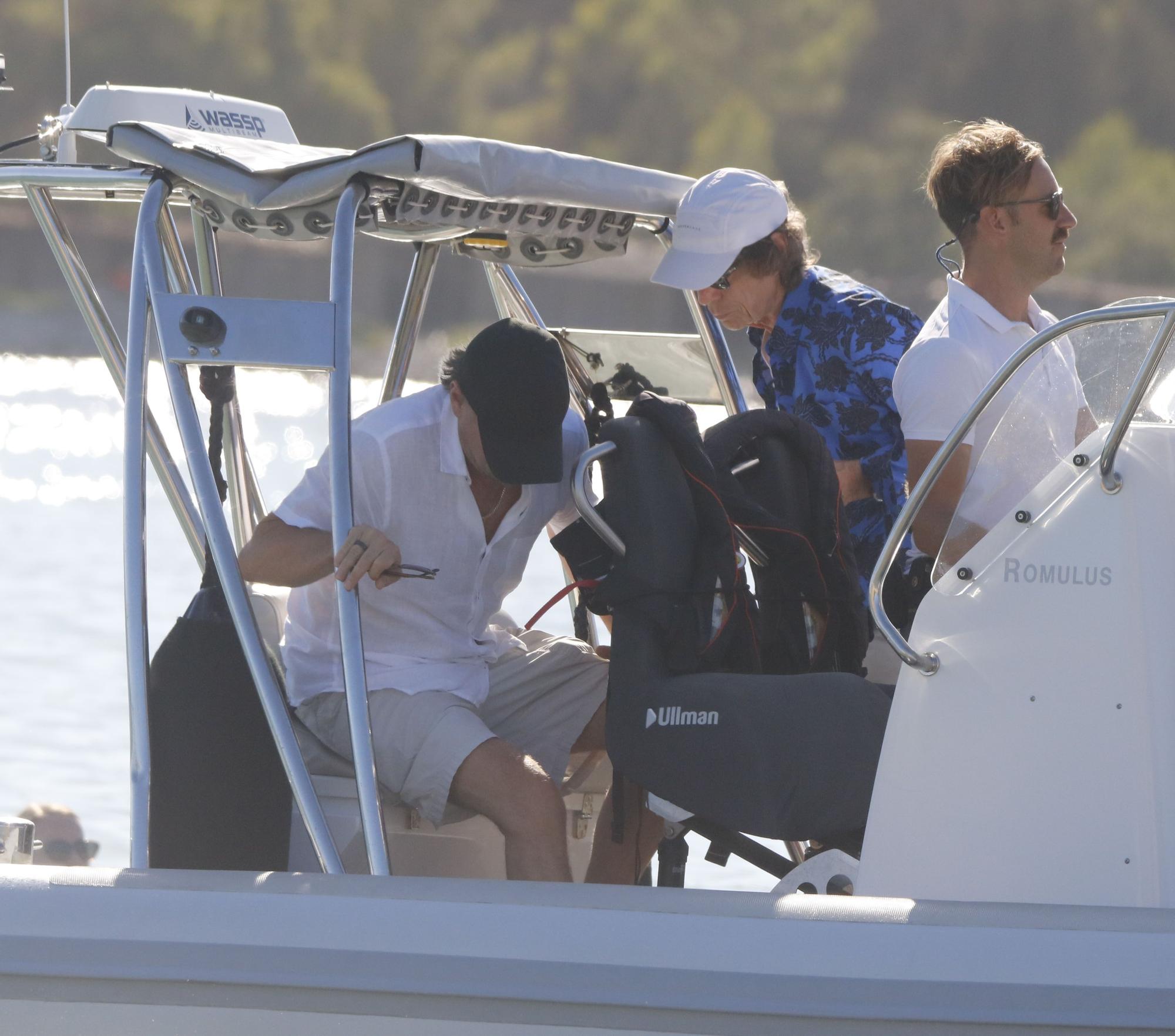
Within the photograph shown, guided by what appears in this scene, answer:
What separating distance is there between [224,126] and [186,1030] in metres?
1.79

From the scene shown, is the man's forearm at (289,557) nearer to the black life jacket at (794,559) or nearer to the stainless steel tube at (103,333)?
the stainless steel tube at (103,333)

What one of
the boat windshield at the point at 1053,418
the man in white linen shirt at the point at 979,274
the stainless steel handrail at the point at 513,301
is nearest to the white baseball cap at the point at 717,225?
the man in white linen shirt at the point at 979,274

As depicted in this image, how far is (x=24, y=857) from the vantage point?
2.62 metres

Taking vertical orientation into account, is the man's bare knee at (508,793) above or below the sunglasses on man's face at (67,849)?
below

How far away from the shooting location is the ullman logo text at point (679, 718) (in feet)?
7.22

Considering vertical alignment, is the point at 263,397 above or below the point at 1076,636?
above

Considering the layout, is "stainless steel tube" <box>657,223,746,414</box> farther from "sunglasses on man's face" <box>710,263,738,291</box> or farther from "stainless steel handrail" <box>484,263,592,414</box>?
"sunglasses on man's face" <box>710,263,738,291</box>

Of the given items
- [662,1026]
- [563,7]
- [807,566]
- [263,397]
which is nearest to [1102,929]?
[662,1026]

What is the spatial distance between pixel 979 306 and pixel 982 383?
0.15m

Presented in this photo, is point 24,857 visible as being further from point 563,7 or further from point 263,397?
point 563,7

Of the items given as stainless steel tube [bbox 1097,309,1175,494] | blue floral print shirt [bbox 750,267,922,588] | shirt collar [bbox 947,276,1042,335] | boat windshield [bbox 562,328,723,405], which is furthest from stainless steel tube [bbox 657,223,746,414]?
stainless steel tube [bbox 1097,309,1175,494]

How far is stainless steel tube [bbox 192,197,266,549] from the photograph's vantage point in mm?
2877

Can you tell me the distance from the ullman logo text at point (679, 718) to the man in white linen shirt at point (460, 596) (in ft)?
0.98

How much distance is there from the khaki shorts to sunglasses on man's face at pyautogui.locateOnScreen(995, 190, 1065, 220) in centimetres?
101
